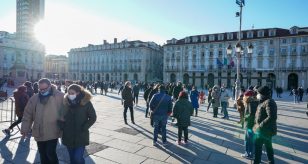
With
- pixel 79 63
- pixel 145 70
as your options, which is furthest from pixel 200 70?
pixel 79 63

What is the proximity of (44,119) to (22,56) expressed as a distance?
80.0 m

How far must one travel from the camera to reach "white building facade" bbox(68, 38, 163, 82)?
67.1 metres

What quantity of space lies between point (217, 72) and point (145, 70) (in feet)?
71.8

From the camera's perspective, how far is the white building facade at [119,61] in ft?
220

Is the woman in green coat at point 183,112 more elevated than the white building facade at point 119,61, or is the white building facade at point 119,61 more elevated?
the white building facade at point 119,61

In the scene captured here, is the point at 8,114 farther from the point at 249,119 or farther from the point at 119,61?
the point at 119,61

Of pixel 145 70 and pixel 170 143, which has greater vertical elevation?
pixel 145 70

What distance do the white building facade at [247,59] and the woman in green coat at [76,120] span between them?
141ft

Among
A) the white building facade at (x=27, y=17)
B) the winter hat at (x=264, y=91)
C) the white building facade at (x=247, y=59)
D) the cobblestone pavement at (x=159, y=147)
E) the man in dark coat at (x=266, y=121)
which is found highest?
the white building facade at (x=27, y=17)

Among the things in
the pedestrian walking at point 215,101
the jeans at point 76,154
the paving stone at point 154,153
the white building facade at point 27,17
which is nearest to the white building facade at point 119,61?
the white building facade at point 27,17

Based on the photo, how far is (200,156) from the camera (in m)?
5.46

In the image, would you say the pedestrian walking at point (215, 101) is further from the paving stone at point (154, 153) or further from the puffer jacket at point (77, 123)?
the puffer jacket at point (77, 123)

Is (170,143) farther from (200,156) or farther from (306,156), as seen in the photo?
(306,156)

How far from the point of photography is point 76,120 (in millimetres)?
3627
